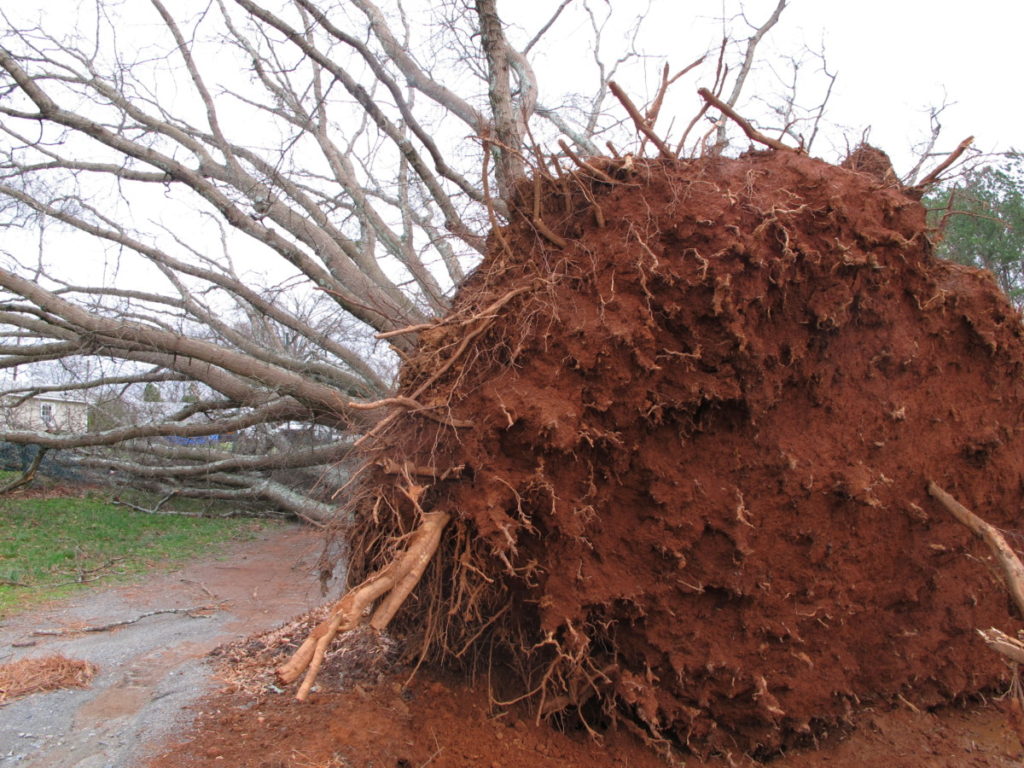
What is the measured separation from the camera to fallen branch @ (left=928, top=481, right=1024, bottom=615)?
3.07 meters

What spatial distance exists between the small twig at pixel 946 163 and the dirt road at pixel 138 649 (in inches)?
161

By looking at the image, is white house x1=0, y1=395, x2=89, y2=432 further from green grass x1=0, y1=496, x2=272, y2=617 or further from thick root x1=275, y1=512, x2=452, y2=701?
thick root x1=275, y1=512, x2=452, y2=701

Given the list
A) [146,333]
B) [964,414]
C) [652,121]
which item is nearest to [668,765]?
[964,414]

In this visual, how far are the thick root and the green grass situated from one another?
569 cm

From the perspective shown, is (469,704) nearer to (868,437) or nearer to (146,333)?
(868,437)

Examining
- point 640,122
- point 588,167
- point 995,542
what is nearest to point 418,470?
point 588,167

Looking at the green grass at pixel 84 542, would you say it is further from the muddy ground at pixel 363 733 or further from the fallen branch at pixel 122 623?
the muddy ground at pixel 363 733

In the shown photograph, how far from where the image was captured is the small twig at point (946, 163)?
407 cm

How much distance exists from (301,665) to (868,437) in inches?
119

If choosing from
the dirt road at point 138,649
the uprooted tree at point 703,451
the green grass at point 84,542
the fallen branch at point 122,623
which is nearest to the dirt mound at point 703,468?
the uprooted tree at point 703,451

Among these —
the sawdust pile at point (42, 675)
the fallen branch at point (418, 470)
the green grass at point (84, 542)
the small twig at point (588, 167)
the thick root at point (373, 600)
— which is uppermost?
the small twig at point (588, 167)

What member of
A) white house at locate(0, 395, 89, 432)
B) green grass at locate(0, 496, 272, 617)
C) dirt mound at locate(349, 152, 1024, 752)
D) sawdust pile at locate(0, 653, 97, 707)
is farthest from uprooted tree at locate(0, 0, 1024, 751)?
white house at locate(0, 395, 89, 432)

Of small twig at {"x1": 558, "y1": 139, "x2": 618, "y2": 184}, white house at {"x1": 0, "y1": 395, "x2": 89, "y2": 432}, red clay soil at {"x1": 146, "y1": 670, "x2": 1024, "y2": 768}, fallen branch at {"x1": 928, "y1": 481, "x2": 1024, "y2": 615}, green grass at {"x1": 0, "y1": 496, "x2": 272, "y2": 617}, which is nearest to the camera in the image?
fallen branch at {"x1": 928, "y1": 481, "x2": 1024, "y2": 615}

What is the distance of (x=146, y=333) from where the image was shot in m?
9.10
